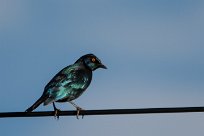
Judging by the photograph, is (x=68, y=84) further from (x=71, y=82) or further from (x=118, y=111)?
(x=118, y=111)

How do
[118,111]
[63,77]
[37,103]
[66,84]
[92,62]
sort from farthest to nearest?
[92,62], [63,77], [66,84], [37,103], [118,111]

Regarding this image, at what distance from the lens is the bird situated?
12469 mm

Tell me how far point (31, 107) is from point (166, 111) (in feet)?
9.60

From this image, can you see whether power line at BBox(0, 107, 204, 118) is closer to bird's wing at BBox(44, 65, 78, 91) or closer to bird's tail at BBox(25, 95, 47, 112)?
bird's tail at BBox(25, 95, 47, 112)

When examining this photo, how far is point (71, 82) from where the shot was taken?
44.3ft

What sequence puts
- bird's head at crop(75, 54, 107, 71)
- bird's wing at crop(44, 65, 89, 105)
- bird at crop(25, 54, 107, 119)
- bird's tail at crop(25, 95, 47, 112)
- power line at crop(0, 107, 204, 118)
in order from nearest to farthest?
power line at crop(0, 107, 204, 118), bird's tail at crop(25, 95, 47, 112), bird at crop(25, 54, 107, 119), bird's wing at crop(44, 65, 89, 105), bird's head at crop(75, 54, 107, 71)

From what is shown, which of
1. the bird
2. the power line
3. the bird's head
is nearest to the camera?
the power line

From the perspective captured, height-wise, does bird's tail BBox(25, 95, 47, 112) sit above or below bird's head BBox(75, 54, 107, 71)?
below

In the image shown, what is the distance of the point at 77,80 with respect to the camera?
13.9 metres

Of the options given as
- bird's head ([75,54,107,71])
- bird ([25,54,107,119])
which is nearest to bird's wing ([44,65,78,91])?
bird ([25,54,107,119])

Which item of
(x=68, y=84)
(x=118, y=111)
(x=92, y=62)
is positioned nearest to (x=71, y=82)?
(x=68, y=84)

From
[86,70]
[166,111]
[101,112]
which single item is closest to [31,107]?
[101,112]

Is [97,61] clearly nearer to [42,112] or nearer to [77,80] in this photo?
[77,80]

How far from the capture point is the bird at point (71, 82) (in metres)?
12.5
